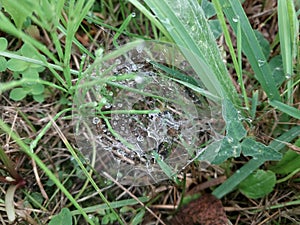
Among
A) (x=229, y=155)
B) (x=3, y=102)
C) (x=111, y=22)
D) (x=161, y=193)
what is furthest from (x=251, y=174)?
(x=3, y=102)

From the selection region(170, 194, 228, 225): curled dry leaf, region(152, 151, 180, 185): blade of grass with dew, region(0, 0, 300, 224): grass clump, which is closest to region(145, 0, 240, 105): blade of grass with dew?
region(0, 0, 300, 224): grass clump

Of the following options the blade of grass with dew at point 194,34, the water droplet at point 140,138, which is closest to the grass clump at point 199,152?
the blade of grass with dew at point 194,34

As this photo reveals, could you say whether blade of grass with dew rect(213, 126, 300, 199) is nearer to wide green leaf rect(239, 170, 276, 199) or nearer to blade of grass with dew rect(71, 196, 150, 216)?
wide green leaf rect(239, 170, 276, 199)

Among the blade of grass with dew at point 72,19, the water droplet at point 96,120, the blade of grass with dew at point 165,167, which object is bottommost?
the blade of grass with dew at point 165,167

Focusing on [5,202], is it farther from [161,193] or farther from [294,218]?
[294,218]

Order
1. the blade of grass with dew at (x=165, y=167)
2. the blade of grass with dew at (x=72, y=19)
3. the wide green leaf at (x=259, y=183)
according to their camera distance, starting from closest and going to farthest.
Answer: the blade of grass with dew at (x=72, y=19)
the blade of grass with dew at (x=165, y=167)
the wide green leaf at (x=259, y=183)

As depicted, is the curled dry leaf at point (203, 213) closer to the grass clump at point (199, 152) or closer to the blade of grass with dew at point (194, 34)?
the grass clump at point (199, 152)
